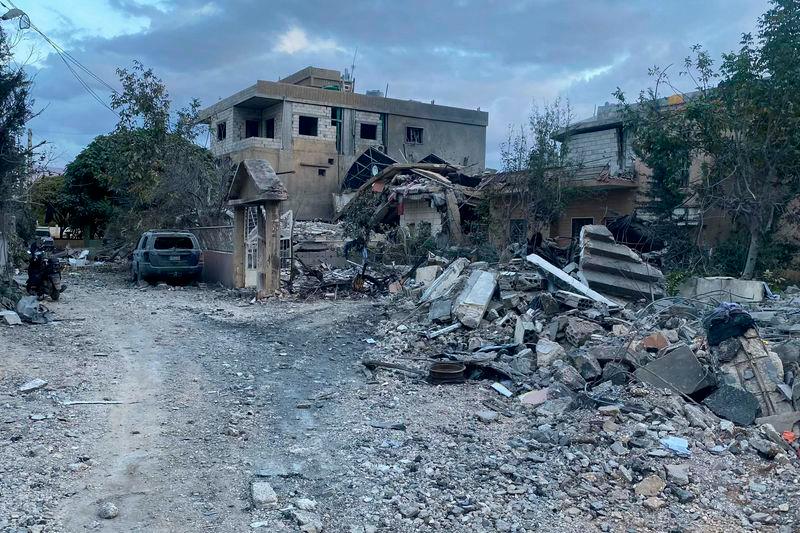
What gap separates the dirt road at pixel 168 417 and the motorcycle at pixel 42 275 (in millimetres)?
1713

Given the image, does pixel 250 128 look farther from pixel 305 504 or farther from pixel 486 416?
pixel 305 504

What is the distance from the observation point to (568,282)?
12.3m

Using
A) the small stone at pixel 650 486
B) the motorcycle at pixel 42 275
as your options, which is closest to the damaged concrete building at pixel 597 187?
the motorcycle at pixel 42 275

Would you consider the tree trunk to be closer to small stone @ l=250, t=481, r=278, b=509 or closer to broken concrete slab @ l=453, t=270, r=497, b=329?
broken concrete slab @ l=453, t=270, r=497, b=329

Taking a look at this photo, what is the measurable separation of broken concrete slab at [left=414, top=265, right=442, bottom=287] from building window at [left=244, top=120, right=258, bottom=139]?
22.3m

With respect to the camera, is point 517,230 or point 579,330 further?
point 517,230

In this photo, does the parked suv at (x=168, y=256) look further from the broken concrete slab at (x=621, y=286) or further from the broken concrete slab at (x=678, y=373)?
the broken concrete slab at (x=678, y=373)

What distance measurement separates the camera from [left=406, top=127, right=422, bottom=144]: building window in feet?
122

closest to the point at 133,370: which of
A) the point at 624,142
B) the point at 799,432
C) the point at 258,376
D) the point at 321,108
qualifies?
the point at 258,376

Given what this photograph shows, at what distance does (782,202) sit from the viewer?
16688mm

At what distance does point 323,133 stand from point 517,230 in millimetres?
16087

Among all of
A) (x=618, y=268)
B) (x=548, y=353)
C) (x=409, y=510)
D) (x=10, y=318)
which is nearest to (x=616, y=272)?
(x=618, y=268)

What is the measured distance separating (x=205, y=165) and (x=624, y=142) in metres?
15.3

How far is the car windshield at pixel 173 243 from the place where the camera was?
1892 centimetres
